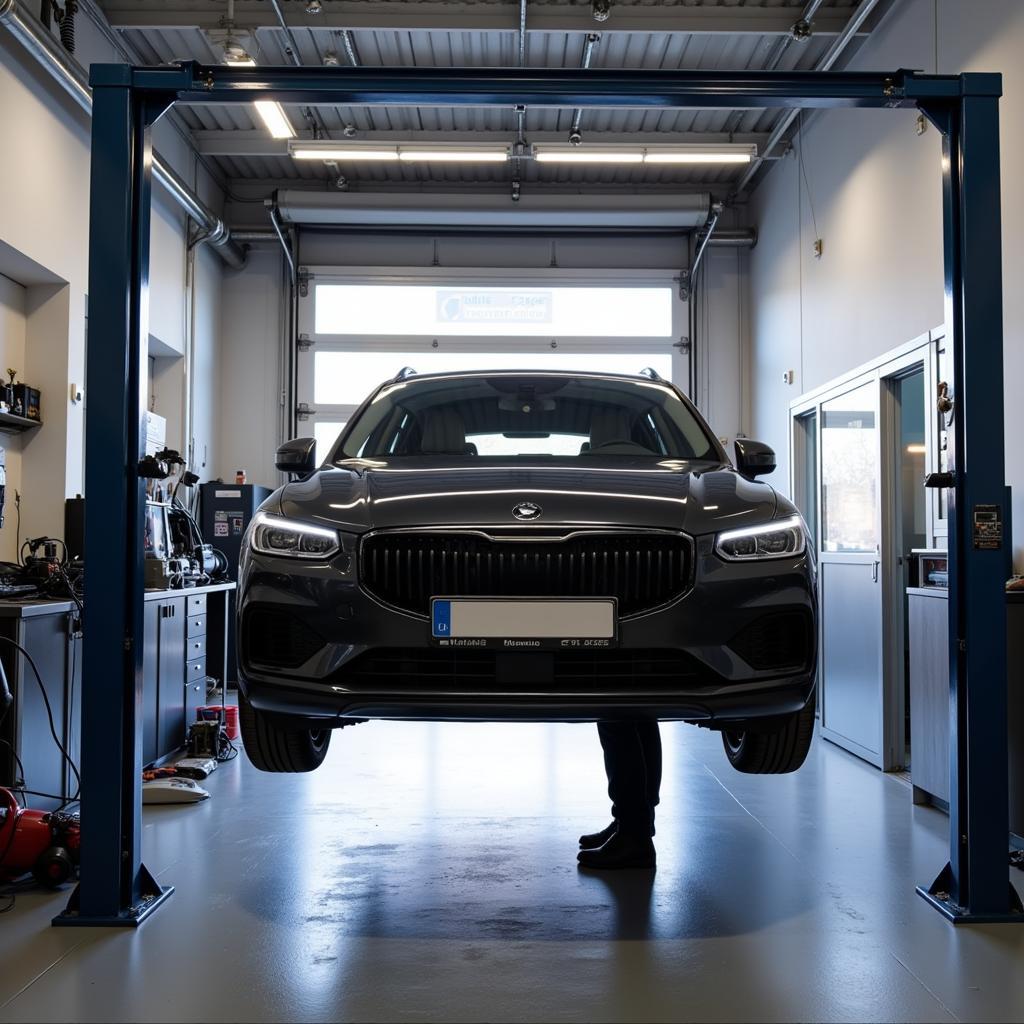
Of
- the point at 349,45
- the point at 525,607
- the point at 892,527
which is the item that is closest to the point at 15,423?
the point at 349,45

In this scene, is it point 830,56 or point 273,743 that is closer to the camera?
point 273,743

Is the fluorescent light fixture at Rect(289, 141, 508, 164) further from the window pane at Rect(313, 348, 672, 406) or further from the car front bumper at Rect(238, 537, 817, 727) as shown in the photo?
the car front bumper at Rect(238, 537, 817, 727)

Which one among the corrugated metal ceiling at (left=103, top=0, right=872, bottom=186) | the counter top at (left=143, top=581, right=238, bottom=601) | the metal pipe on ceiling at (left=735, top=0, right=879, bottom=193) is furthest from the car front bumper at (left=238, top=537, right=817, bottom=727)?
the corrugated metal ceiling at (left=103, top=0, right=872, bottom=186)

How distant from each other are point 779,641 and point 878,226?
4.95 meters

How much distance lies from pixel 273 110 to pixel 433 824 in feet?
18.5

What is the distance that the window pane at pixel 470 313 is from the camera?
411 inches

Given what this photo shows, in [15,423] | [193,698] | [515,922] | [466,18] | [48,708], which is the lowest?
[515,922]

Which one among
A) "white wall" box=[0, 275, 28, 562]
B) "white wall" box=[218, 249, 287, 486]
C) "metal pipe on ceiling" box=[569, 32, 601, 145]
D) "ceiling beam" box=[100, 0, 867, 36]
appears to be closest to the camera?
"white wall" box=[0, 275, 28, 562]

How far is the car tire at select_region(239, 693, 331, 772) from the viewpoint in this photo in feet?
8.10

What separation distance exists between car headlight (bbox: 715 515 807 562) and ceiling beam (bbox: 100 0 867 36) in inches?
222

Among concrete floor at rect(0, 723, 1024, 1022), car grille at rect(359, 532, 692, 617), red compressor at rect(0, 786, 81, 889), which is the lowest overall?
concrete floor at rect(0, 723, 1024, 1022)

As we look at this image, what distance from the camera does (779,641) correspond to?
2367 millimetres

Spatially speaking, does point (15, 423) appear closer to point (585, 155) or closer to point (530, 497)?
point (585, 155)

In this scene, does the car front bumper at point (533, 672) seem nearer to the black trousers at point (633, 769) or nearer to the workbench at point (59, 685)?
the black trousers at point (633, 769)
